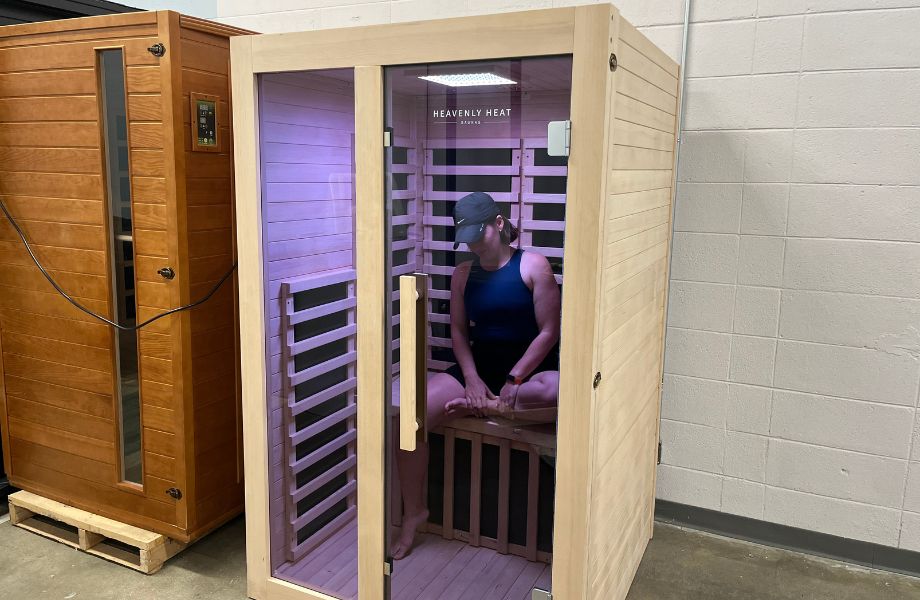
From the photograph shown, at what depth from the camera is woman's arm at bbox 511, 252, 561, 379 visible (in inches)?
78.1

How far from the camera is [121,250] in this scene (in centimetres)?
273

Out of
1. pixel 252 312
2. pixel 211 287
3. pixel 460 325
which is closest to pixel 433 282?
pixel 460 325

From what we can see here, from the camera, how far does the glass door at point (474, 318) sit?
1.95 metres

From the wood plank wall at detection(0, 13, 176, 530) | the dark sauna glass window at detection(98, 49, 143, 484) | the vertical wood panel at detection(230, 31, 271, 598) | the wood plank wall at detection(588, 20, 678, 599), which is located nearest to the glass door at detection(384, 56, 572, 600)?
the wood plank wall at detection(588, 20, 678, 599)

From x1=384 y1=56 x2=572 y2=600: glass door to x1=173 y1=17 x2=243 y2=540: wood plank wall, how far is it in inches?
35.1

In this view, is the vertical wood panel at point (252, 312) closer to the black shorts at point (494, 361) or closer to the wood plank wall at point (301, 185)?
the wood plank wall at point (301, 185)

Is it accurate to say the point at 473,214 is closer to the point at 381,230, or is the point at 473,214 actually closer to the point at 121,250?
the point at 381,230

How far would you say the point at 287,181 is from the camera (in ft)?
7.71

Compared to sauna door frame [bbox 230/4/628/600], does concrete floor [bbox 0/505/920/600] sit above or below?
below

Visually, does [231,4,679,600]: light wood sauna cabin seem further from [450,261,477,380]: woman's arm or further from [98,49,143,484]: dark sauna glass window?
[98,49,143,484]: dark sauna glass window

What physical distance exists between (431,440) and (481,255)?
1.92 ft

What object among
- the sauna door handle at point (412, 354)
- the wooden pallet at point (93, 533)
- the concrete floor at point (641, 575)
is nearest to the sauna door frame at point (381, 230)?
the sauna door handle at point (412, 354)

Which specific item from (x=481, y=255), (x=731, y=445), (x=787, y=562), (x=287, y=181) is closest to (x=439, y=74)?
(x=481, y=255)

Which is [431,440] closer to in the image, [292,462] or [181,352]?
[292,462]
